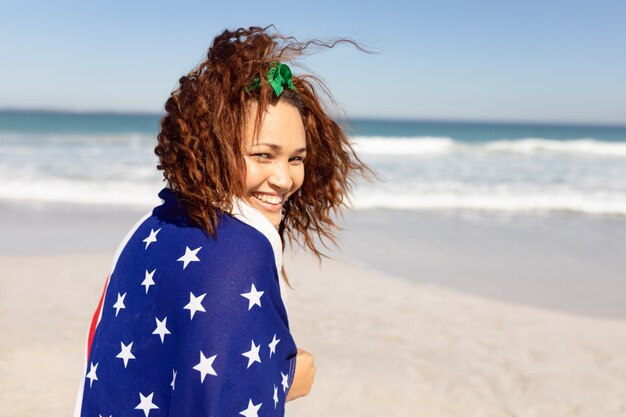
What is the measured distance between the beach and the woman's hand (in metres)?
2.18

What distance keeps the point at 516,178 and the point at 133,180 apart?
933 cm

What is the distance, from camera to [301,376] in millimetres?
1649

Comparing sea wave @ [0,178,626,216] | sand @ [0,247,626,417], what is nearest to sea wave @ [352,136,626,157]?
sea wave @ [0,178,626,216]

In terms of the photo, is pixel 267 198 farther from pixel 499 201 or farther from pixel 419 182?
pixel 419 182

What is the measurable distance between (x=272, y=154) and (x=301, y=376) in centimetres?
56

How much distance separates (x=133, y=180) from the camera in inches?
562

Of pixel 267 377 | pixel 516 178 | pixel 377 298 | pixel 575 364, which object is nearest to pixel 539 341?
pixel 575 364

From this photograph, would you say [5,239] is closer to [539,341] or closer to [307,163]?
[539,341]

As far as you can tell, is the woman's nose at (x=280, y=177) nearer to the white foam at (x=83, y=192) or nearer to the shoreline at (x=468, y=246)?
the shoreline at (x=468, y=246)

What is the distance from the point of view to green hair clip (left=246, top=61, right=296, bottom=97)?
1.59 m

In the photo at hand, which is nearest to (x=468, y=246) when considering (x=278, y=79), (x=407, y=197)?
(x=407, y=197)

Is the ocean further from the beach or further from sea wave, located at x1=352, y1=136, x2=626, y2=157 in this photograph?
sea wave, located at x1=352, y1=136, x2=626, y2=157

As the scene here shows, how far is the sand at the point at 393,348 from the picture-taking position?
12.8 feet

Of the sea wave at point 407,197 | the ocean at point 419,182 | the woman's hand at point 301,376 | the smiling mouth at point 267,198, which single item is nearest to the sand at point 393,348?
the woman's hand at point 301,376
